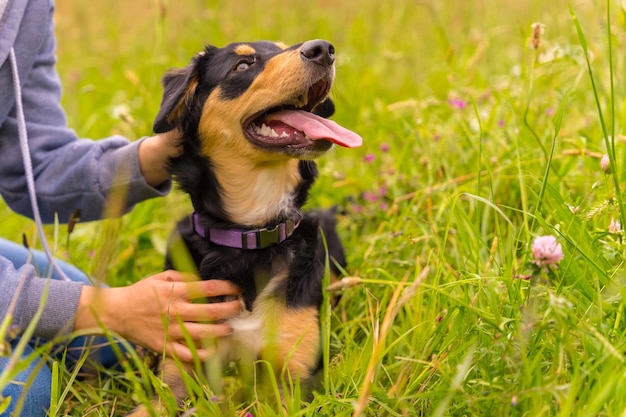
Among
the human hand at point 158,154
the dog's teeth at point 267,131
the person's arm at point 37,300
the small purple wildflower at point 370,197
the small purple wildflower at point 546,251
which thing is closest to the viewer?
the small purple wildflower at point 546,251

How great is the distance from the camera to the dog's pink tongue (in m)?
2.24

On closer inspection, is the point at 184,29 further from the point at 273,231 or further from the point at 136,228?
the point at 273,231

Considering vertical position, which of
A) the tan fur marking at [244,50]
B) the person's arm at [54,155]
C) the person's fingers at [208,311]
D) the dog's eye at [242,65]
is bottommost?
the person's fingers at [208,311]

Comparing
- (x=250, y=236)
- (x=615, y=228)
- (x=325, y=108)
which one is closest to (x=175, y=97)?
(x=250, y=236)

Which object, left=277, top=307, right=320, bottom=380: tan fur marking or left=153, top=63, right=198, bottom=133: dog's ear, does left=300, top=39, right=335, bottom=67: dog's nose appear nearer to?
left=153, top=63, right=198, bottom=133: dog's ear

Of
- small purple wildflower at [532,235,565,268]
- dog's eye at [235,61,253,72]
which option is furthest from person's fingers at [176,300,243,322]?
small purple wildflower at [532,235,565,268]

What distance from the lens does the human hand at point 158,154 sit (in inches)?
101

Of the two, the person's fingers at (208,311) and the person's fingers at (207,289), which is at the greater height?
the person's fingers at (207,289)

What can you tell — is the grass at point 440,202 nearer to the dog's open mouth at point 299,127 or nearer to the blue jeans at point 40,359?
the blue jeans at point 40,359

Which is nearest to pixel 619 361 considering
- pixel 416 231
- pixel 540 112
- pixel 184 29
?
pixel 416 231

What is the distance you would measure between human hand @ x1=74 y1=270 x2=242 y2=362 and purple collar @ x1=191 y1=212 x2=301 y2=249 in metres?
0.15

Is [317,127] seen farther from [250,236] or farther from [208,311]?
[208,311]

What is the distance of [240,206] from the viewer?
2.48m

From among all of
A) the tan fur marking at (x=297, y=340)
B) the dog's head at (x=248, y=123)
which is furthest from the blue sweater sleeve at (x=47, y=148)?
the tan fur marking at (x=297, y=340)
